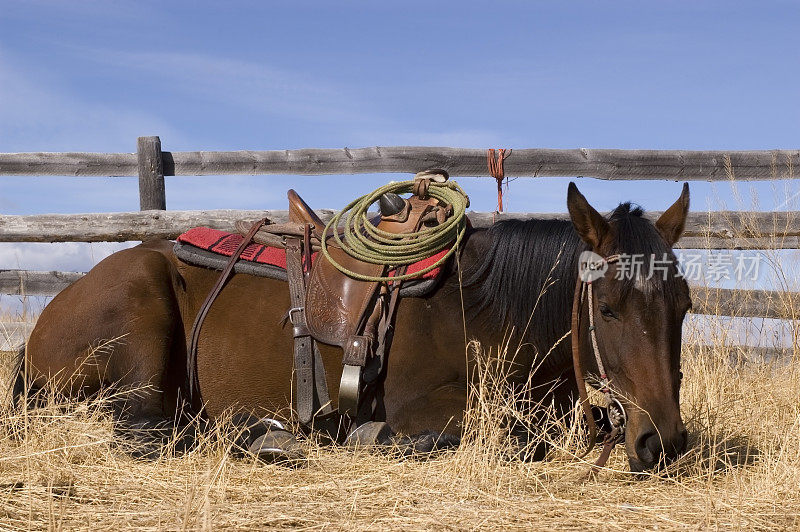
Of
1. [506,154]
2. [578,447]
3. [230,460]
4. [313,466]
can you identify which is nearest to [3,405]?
[230,460]

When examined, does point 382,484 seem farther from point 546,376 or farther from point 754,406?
point 754,406

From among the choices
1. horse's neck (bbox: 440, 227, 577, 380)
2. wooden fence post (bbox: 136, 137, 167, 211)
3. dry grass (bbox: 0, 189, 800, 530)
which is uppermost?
wooden fence post (bbox: 136, 137, 167, 211)

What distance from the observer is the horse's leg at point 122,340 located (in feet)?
12.5

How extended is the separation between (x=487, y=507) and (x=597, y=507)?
43cm

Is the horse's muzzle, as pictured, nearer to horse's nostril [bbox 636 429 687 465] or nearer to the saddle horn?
horse's nostril [bbox 636 429 687 465]

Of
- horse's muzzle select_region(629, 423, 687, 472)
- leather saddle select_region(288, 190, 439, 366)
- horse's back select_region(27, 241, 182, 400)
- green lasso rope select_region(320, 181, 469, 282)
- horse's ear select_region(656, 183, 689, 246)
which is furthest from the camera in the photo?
horse's back select_region(27, 241, 182, 400)

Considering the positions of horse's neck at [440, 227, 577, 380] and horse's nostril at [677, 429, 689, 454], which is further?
horse's neck at [440, 227, 577, 380]

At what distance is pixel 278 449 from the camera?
11.3 ft

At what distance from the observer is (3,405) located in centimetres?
406

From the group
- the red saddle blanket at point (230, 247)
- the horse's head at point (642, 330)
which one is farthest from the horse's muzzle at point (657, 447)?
the red saddle blanket at point (230, 247)

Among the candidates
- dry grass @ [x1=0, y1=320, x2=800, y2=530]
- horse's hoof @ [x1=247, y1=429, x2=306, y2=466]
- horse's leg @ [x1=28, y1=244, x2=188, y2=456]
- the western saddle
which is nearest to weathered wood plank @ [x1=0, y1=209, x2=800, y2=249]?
horse's leg @ [x1=28, y1=244, x2=188, y2=456]

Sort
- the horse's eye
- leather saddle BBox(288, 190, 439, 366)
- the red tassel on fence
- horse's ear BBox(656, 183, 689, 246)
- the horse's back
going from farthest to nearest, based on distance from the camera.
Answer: the red tassel on fence → the horse's back → leather saddle BBox(288, 190, 439, 366) → horse's ear BBox(656, 183, 689, 246) → the horse's eye

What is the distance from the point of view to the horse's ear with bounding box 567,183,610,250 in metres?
3.25

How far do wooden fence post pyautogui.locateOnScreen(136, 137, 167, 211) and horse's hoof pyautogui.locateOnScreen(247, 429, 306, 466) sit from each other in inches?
198
